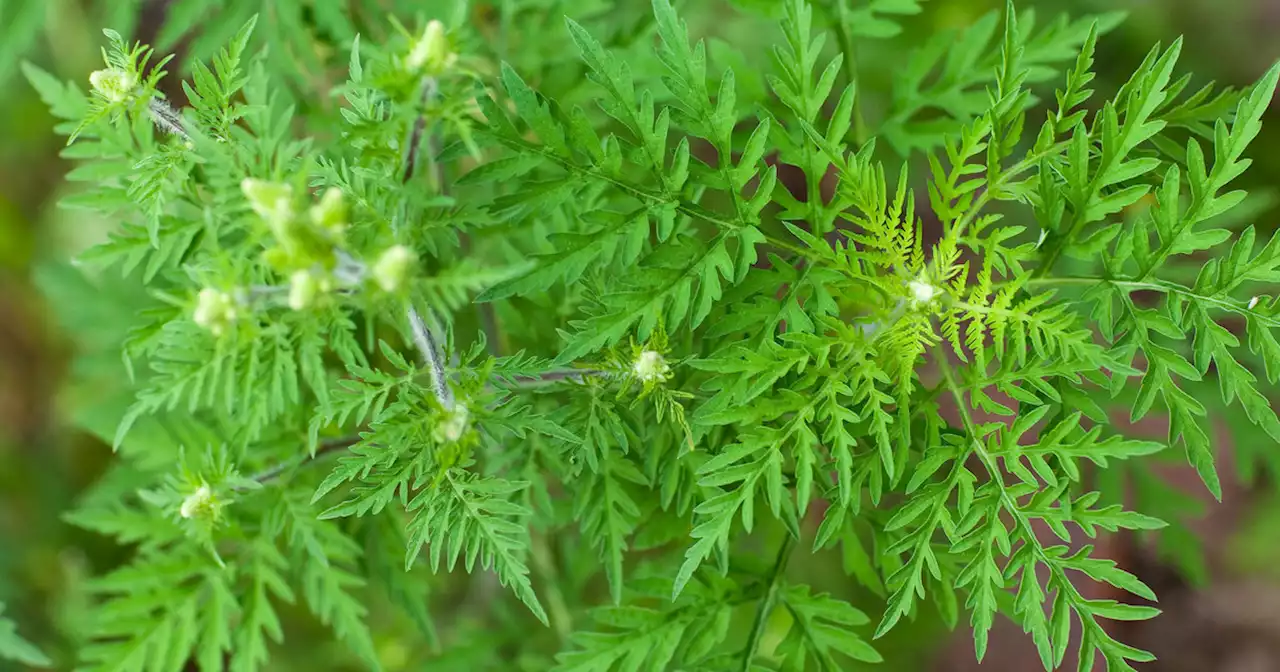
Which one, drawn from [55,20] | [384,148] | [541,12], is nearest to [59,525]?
[55,20]

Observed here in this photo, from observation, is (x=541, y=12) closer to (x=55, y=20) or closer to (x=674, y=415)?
(x=674, y=415)

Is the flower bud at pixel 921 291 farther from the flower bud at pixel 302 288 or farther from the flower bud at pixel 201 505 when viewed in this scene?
the flower bud at pixel 201 505

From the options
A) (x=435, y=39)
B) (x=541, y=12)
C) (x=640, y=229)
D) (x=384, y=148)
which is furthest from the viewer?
(x=541, y=12)

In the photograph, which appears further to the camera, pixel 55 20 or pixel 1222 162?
pixel 55 20

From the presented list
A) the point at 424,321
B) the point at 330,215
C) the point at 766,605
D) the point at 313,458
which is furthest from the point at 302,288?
the point at 766,605

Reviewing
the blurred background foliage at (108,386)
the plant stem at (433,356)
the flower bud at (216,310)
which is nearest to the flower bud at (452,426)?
the plant stem at (433,356)

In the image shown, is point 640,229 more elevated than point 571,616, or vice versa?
point 640,229
